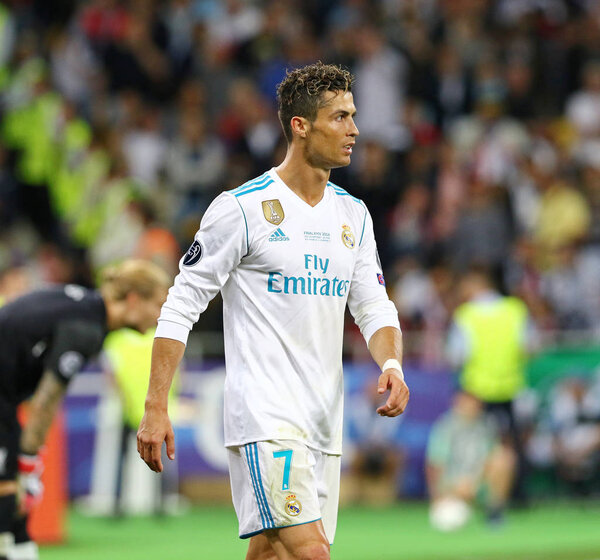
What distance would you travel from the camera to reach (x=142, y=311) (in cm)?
762

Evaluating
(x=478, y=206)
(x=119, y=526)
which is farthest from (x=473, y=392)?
(x=119, y=526)

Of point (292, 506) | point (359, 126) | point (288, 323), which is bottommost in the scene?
point (292, 506)

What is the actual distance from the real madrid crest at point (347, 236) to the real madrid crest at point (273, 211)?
32cm

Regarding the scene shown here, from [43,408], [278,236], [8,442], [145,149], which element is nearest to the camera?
[278,236]

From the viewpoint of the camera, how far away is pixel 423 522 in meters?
12.9

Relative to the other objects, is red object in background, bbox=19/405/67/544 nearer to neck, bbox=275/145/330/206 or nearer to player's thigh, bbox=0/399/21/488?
player's thigh, bbox=0/399/21/488

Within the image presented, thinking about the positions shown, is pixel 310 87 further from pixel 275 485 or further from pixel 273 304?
pixel 275 485

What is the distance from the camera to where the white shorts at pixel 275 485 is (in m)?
5.40

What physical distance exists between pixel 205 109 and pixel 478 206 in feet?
14.9

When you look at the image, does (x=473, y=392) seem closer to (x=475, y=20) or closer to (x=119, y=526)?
(x=119, y=526)

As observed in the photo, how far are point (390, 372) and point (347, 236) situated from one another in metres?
0.70

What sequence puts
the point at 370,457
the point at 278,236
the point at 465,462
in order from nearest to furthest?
the point at 278,236 < the point at 465,462 < the point at 370,457

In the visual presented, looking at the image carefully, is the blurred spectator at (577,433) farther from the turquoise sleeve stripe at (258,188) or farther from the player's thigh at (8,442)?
the turquoise sleeve stripe at (258,188)

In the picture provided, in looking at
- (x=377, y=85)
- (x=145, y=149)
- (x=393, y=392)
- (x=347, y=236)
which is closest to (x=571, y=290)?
(x=377, y=85)
